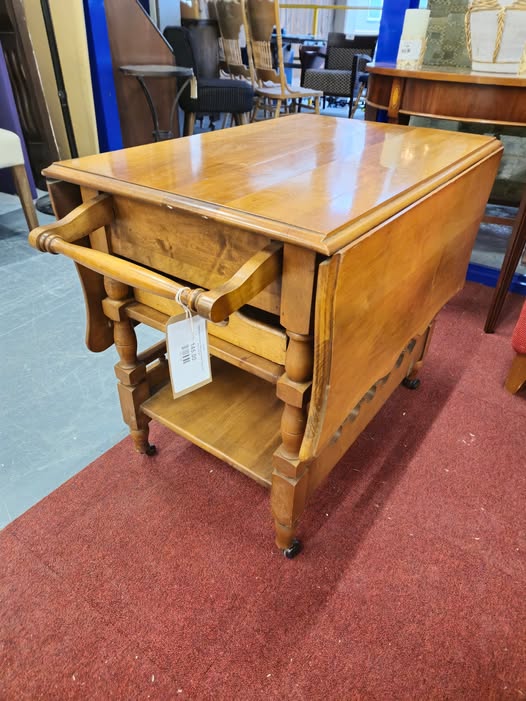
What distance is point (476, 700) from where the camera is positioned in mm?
803

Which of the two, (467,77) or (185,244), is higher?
(467,77)

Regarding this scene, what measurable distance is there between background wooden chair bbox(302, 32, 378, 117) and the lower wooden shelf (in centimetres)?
502

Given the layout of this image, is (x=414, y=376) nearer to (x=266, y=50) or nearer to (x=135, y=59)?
(x=135, y=59)

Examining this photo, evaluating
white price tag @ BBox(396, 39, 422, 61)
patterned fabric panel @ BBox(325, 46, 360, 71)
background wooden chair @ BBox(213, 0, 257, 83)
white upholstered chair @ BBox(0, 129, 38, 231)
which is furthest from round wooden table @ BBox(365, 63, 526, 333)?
patterned fabric panel @ BBox(325, 46, 360, 71)

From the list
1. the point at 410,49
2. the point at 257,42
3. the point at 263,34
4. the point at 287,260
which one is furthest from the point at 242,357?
the point at 257,42

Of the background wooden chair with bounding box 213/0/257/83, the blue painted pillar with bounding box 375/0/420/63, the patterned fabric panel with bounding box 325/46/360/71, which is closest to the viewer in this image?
the blue painted pillar with bounding box 375/0/420/63

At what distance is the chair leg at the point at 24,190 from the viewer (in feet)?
7.57

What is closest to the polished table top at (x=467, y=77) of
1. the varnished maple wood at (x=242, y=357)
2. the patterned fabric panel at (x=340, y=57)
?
the varnished maple wood at (x=242, y=357)

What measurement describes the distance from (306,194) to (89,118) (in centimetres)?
268

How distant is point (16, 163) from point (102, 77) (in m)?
0.96

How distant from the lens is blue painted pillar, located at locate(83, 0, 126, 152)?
106 inches

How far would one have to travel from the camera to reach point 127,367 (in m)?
1.06

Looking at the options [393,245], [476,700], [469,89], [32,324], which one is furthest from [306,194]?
[32,324]

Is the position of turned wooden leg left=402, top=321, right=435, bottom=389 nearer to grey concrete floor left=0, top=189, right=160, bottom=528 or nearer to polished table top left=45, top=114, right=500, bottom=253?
polished table top left=45, top=114, right=500, bottom=253
